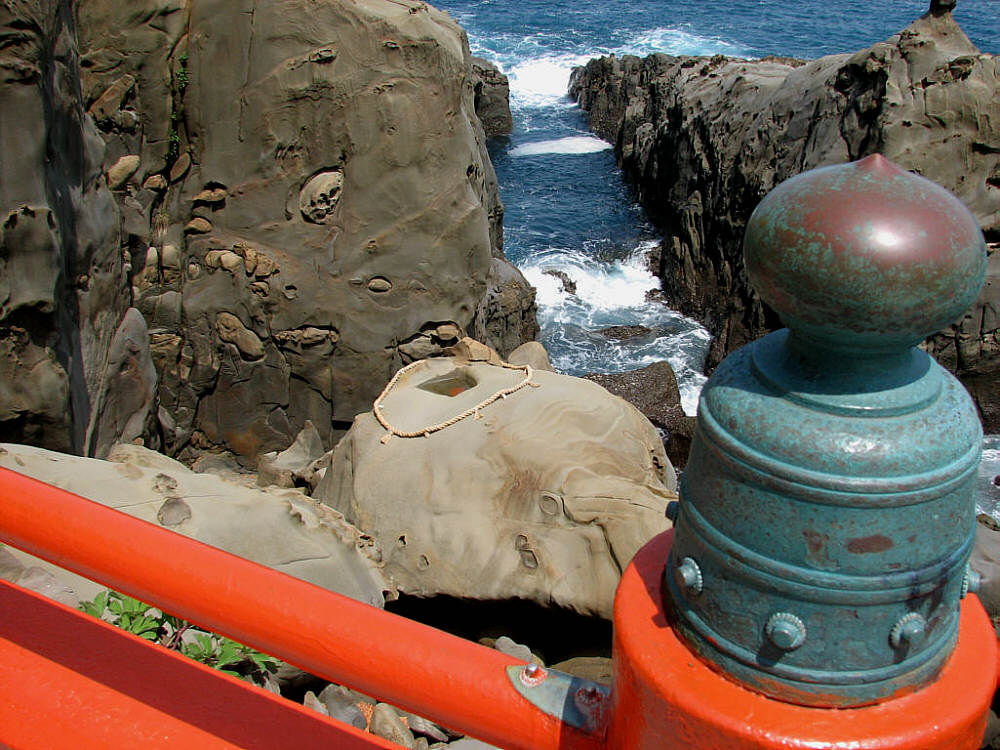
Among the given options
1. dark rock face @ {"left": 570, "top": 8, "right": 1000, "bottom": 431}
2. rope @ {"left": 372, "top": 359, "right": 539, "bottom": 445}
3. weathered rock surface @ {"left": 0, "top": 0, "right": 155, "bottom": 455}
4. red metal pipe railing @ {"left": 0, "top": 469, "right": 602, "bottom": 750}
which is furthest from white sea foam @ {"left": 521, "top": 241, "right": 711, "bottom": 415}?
red metal pipe railing @ {"left": 0, "top": 469, "right": 602, "bottom": 750}

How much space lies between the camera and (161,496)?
4.58 m

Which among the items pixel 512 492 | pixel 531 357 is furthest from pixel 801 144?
pixel 512 492

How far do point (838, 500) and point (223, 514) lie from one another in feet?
12.8

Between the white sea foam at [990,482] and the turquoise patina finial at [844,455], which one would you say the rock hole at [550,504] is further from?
the white sea foam at [990,482]

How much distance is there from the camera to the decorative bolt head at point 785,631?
113 centimetres

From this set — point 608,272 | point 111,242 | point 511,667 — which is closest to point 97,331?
point 111,242

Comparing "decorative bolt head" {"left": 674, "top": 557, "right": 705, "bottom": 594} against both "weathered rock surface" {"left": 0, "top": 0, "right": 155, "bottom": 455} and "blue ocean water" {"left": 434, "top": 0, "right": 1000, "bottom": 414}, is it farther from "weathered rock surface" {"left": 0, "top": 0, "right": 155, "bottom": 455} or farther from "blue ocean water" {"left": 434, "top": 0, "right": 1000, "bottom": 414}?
"blue ocean water" {"left": 434, "top": 0, "right": 1000, "bottom": 414}

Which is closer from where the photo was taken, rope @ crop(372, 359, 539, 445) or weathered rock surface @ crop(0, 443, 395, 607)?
weathered rock surface @ crop(0, 443, 395, 607)

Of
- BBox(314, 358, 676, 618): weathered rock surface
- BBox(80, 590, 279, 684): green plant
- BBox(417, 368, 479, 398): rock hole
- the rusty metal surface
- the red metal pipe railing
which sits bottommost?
BBox(417, 368, 479, 398): rock hole

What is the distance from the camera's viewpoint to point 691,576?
1.21m

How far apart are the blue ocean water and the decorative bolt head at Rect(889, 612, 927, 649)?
12896 mm

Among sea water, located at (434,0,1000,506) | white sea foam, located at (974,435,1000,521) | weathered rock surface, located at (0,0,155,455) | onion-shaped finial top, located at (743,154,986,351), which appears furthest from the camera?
sea water, located at (434,0,1000,506)

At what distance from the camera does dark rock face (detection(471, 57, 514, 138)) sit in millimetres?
26109

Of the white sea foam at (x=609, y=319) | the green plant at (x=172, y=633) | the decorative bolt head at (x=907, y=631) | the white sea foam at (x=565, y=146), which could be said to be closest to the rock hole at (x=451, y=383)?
the green plant at (x=172, y=633)
